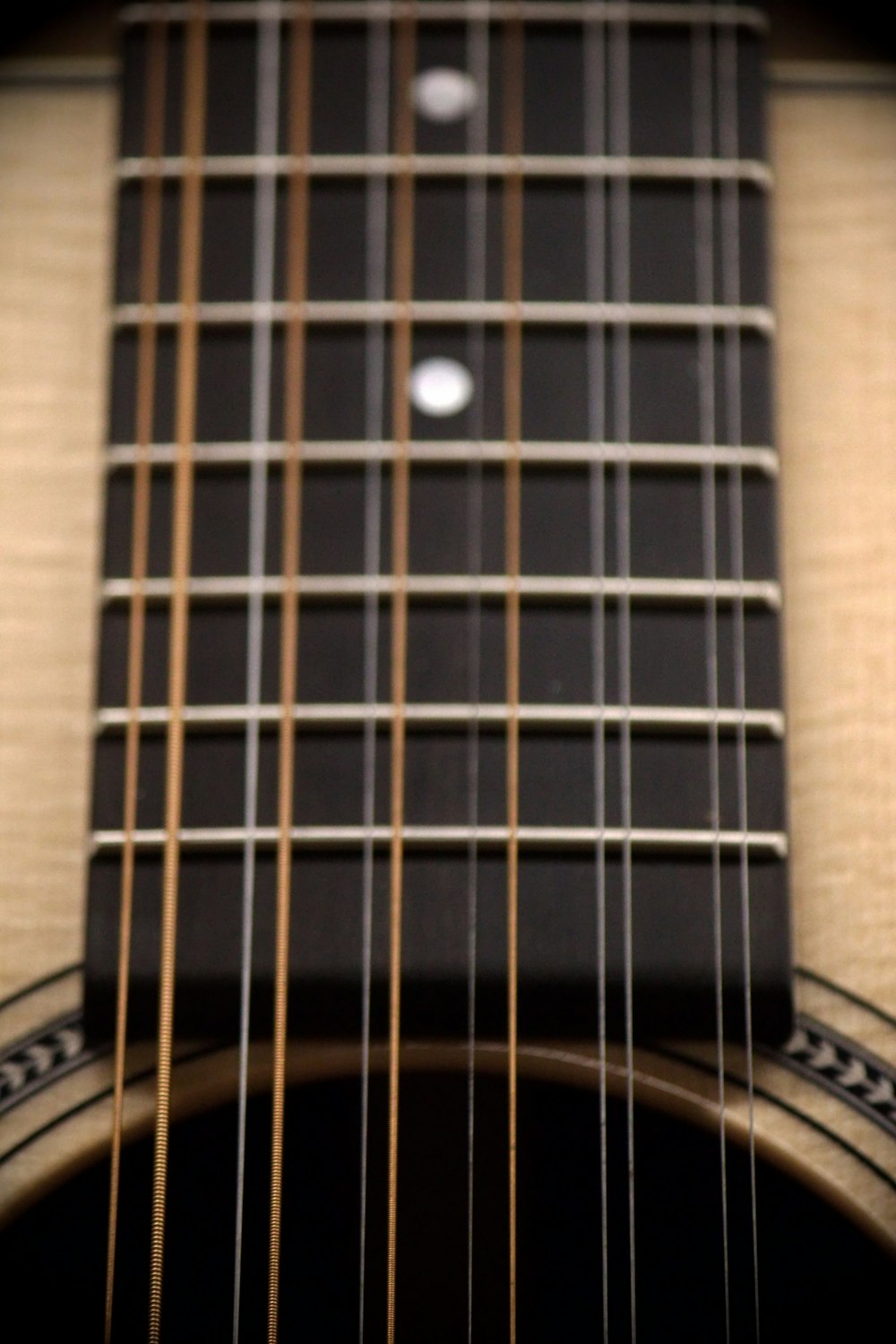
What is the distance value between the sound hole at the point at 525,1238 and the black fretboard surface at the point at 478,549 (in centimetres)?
23

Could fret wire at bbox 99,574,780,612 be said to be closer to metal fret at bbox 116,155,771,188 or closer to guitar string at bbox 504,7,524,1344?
guitar string at bbox 504,7,524,1344

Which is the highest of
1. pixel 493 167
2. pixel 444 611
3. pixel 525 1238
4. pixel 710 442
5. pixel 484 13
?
pixel 484 13

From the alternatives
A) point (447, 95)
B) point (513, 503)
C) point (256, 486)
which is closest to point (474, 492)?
point (513, 503)

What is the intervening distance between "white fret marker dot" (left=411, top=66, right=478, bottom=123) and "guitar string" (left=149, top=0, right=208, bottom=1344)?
0.15 m

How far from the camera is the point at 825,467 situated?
1.05 m

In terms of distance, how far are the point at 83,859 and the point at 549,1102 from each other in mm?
423

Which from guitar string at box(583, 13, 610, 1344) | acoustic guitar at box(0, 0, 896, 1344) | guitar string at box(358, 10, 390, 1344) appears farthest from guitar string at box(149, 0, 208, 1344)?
guitar string at box(583, 13, 610, 1344)

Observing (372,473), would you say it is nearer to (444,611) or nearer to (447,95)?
(444,611)

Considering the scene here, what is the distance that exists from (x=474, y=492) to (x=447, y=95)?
0.89 ft

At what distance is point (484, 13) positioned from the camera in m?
1.08

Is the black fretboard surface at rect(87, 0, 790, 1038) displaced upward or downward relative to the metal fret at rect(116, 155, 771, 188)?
downward

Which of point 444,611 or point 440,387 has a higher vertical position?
point 440,387

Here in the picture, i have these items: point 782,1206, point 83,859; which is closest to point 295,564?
point 83,859

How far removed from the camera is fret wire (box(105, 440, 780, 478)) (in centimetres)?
100
